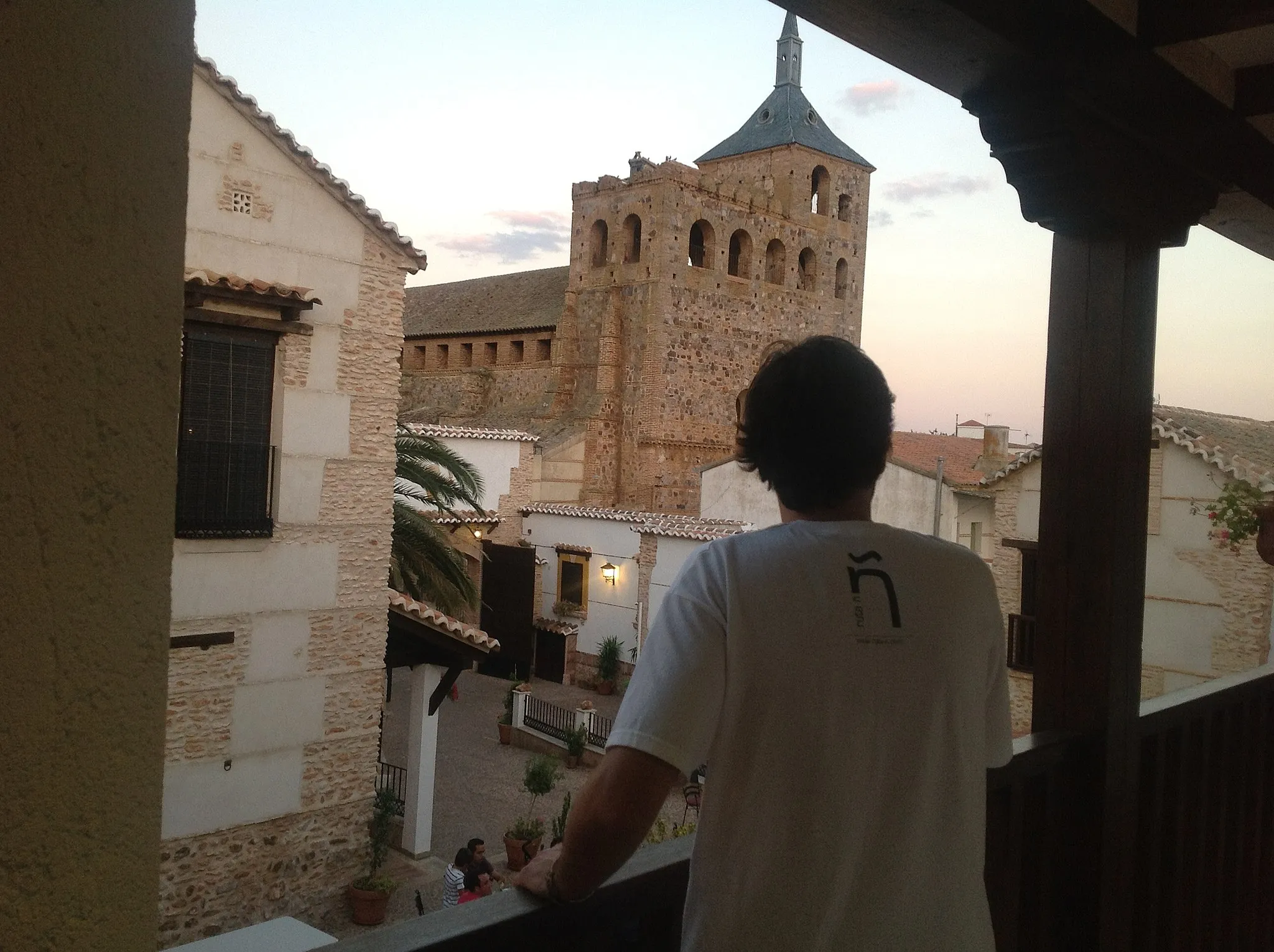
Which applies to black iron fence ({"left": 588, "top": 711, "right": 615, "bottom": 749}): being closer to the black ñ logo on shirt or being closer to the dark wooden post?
the dark wooden post

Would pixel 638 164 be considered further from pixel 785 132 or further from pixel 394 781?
pixel 394 781

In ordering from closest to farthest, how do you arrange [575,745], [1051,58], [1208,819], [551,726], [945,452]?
[1051,58] → [1208,819] → [575,745] → [551,726] → [945,452]

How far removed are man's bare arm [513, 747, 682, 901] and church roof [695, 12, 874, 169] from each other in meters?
25.5

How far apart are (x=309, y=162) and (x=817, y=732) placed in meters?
6.58

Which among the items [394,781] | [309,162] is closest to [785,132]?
[394,781]

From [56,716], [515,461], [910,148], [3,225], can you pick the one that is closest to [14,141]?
[3,225]

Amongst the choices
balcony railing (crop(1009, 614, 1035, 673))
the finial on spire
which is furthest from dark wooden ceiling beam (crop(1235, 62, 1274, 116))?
the finial on spire

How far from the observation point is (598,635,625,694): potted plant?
49.8ft

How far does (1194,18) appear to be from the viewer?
1946 millimetres

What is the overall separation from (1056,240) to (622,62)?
3.34 metres

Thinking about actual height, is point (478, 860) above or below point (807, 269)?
below

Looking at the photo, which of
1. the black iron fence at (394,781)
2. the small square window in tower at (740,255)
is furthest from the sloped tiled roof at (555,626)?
the small square window in tower at (740,255)

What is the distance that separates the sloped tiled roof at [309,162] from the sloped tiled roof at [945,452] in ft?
28.2

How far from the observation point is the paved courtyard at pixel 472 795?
7.49 metres
